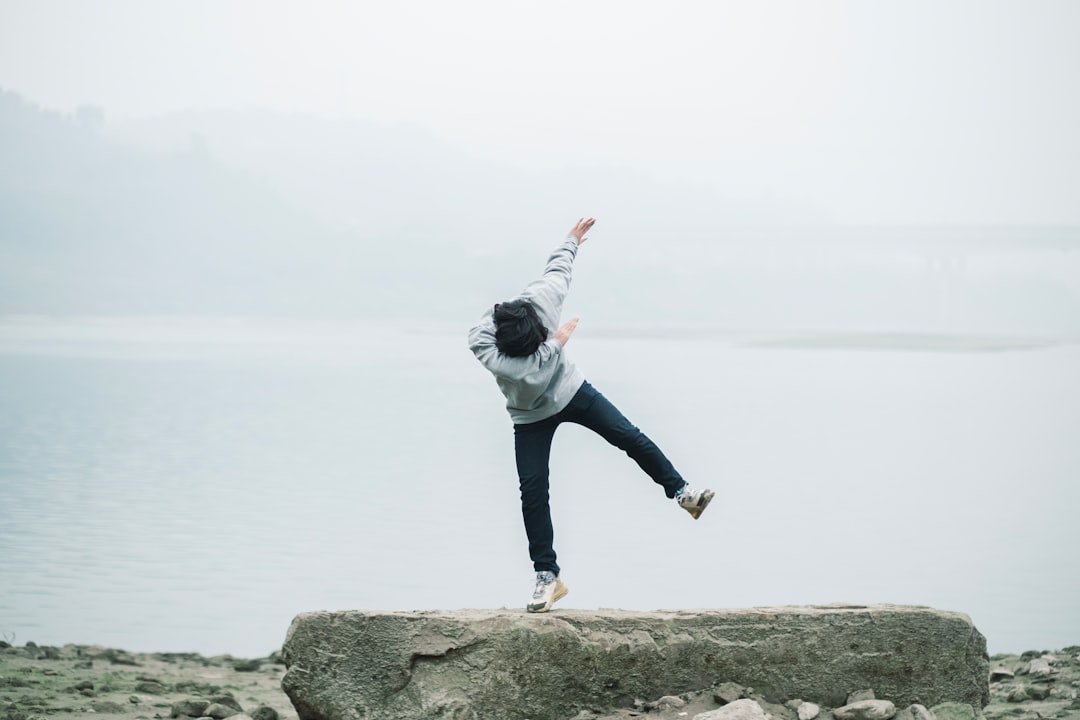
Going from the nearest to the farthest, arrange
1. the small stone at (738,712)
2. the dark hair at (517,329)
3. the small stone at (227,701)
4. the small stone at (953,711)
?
the small stone at (738,712)
the dark hair at (517,329)
the small stone at (953,711)
the small stone at (227,701)

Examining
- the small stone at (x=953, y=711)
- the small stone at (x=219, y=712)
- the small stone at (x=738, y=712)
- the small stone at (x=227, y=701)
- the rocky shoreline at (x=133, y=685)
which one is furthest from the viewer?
the small stone at (x=227, y=701)

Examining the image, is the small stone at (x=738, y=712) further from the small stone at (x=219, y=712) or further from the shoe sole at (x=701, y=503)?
the small stone at (x=219, y=712)

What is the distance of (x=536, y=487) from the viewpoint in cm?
543

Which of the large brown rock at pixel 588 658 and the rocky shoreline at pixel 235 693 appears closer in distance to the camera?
the large brown rock at pixel 588 658

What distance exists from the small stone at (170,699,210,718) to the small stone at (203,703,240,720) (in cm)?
3

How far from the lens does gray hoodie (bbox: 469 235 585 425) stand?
5.30m

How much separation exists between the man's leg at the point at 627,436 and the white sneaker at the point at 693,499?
0.14 ft

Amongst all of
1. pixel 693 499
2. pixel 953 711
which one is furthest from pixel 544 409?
pixel 953 711

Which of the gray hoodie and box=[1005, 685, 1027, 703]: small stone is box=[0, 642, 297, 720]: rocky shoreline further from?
box=[1005, 685, 1027, 703]: small stone

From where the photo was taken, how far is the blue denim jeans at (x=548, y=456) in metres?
5.44

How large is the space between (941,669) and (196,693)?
162 inches

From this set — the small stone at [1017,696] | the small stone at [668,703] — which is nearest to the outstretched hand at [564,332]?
the small stone at [668,703]

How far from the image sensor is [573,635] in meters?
5.32

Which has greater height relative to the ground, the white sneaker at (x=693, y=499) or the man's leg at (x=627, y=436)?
the man's leg at (x=627, y=436)
